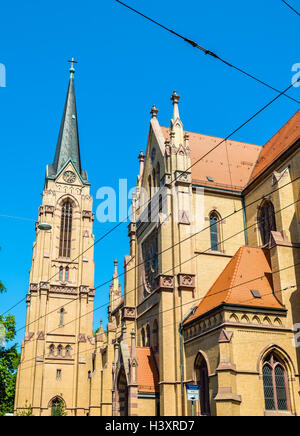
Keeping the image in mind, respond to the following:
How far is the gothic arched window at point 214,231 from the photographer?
98.4 feet

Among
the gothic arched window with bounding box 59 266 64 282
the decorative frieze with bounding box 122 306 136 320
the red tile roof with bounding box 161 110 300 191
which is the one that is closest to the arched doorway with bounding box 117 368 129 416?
the decorative frieze with bounding box 122 306 136 320

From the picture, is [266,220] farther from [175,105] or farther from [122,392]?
[122,392]

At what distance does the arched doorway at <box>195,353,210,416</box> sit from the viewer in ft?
76.3

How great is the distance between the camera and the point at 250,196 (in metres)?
31.2

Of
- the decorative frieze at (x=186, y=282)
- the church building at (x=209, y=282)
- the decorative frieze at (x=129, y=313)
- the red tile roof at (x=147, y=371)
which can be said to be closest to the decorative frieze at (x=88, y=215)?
the church building at (x=209, y=282)

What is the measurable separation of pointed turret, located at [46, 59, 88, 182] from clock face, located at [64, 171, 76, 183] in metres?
1.03

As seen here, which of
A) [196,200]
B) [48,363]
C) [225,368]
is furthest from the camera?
[48,363]

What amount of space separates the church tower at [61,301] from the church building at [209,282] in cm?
1493

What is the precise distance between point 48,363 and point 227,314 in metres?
42.7

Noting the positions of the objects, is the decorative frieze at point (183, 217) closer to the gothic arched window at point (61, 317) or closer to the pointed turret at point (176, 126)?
the pointed turret at point (176, 126)

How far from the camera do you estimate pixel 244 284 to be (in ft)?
78.7
